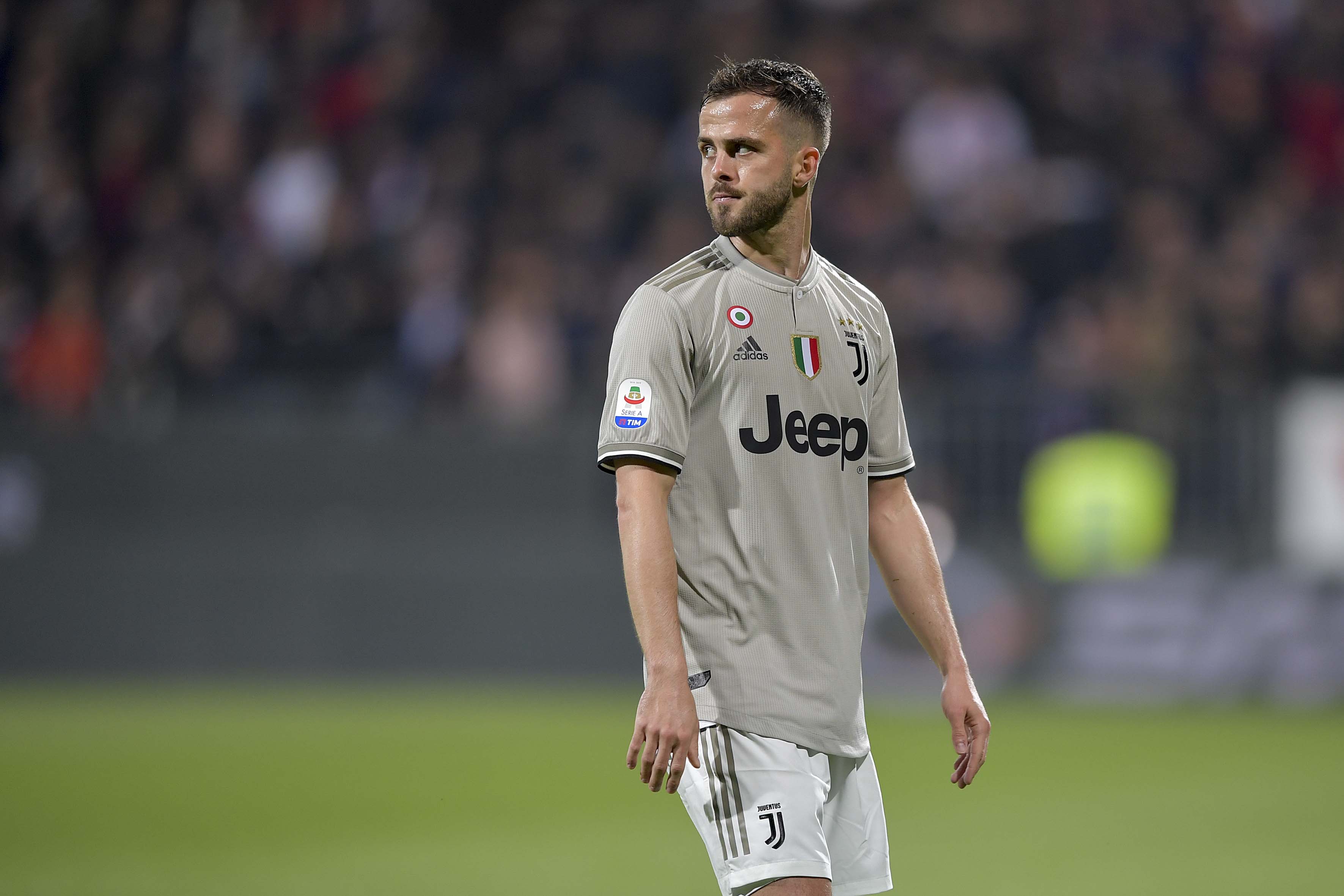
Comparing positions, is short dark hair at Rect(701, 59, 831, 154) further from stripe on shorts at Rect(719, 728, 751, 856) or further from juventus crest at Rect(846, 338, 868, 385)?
stripe on shorts at Rect(719, 728, 751, 856)

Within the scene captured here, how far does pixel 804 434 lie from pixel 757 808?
29.6 inches

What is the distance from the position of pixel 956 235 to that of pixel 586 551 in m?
3.65

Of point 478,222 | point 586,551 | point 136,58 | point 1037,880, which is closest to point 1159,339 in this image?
point 586,551

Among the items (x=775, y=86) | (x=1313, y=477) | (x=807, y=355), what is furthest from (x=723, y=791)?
(x=1313, y=477)

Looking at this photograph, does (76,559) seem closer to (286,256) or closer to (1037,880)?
(286,256)

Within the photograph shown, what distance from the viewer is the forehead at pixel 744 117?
145 inches

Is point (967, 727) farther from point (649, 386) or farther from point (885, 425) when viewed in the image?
point (649, 386)

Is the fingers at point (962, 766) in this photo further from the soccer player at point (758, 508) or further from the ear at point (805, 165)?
the ear at point (805, 165)

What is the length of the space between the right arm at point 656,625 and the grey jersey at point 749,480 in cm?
6

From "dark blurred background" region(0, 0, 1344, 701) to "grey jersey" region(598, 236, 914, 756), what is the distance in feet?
27.4

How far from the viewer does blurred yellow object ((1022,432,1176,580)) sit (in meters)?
11.8

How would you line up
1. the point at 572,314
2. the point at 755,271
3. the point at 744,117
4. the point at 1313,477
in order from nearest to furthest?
1. the point at 744,117
2. the point at 755,271
3. the point at 1313,477
4. the point at 572,314

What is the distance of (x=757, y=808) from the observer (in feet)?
11.7

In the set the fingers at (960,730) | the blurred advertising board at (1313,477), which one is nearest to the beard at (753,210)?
the fingers at (960,730)
